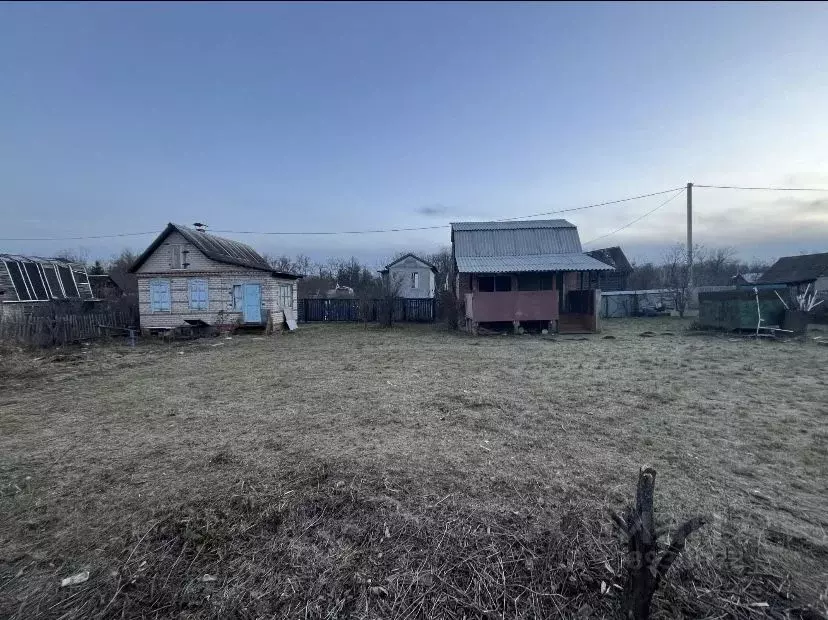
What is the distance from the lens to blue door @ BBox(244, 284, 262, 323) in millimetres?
18469

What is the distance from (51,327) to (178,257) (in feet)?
18.7

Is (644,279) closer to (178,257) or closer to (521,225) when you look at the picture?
(521,225)

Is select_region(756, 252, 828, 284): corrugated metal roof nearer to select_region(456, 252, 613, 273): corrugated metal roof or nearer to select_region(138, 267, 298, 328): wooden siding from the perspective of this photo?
select_region(456, 252, 613, 273): corrugated metal roof

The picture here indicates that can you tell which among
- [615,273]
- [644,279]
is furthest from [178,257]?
[644,279]

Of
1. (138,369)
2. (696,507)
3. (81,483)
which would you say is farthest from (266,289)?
(696,507)

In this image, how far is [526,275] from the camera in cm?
1839

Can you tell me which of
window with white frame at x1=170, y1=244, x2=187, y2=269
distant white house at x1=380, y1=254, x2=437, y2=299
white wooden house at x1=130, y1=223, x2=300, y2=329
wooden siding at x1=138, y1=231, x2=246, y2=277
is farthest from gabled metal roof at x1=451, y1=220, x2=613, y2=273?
distant white house at x1=380, y1=254, x2=437, y2=299

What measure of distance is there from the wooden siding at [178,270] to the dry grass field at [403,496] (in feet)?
37.4

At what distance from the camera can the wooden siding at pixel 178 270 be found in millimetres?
18188

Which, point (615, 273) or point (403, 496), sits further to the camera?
point (615, 273)

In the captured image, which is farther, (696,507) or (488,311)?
(488,311)

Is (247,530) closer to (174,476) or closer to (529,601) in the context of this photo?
(174,476)

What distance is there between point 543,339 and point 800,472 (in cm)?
1150

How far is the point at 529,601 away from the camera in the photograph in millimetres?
2277
